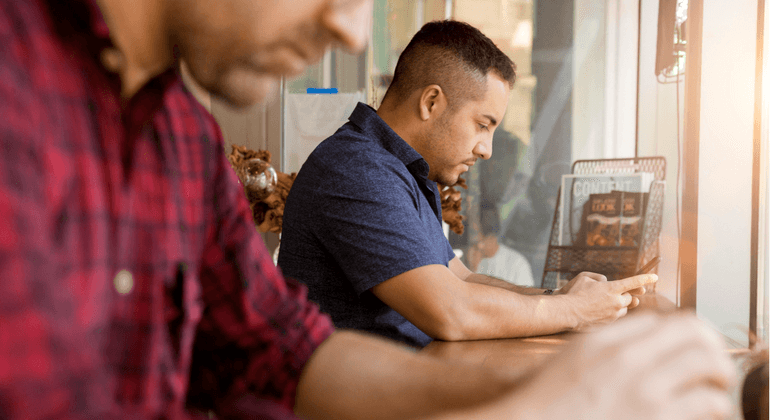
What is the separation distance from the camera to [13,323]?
0.86 ft

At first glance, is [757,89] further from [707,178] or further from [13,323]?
[13,323]

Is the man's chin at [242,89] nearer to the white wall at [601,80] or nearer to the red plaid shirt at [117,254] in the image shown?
the red plaid shirt at [117,254]

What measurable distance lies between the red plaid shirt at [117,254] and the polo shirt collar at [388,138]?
0.62m

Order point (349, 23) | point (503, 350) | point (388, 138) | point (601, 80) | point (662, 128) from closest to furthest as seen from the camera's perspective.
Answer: point (349, 23) < point (503, 350) < point (388, 138) < point (662, 128) < point (601, 80)

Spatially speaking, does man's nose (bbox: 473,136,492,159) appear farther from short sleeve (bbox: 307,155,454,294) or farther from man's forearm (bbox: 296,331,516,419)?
man's forearm (bbox: 296,331,516,419)

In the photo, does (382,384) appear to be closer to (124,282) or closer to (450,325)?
(124,282)

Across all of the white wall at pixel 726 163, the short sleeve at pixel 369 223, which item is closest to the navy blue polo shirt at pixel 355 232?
the short sleeve at pixel 369 223

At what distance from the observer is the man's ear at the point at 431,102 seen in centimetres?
128

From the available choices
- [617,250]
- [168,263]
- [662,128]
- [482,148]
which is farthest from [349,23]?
[662,128]

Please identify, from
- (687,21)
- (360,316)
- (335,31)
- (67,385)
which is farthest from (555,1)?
(67,385)

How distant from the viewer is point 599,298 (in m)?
1.02

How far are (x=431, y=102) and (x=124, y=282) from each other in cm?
100

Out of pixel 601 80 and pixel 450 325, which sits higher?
pixel 601 80

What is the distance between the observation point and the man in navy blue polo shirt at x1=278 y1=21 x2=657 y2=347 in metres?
0.91
